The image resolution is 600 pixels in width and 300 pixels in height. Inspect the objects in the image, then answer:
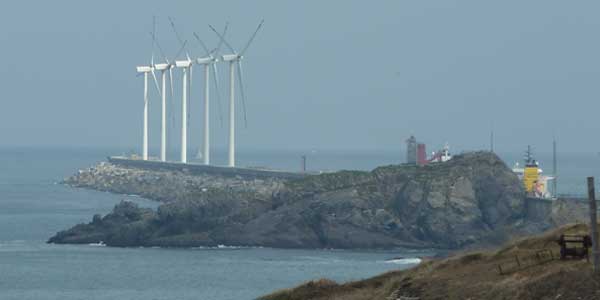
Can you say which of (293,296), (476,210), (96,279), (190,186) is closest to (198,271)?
(96,279)

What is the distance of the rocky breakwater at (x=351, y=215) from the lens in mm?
108375

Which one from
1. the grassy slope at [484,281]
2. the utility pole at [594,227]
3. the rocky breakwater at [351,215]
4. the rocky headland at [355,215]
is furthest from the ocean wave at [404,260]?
the utility pole at [594,227]

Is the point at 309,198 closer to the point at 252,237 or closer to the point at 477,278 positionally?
the point at 252,237

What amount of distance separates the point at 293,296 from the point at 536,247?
17.2 ft

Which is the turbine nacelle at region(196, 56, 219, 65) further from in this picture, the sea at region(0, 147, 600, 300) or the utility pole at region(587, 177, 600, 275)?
the utility pole at region(587, 177, 600, 275)

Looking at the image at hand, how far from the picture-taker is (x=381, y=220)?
110000 mm

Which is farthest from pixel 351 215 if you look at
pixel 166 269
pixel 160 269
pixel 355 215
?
pixel 160 269

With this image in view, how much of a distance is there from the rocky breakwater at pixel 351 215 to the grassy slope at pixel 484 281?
66535 mm

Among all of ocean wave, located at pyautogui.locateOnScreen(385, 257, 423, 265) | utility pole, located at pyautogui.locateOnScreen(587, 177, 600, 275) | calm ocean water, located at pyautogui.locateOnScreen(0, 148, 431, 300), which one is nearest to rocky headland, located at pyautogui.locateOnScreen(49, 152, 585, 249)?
calm ocean water, located at pyautogui.locateOnScreen(0, 148, 431, 300)

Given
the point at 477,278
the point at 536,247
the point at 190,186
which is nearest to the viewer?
the point at 477,278

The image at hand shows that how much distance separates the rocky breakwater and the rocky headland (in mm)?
63

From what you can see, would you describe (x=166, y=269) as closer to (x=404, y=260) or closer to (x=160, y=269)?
(x=160, y=269)

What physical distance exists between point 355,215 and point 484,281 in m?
77.6

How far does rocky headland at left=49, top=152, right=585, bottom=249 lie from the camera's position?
10825 cm
